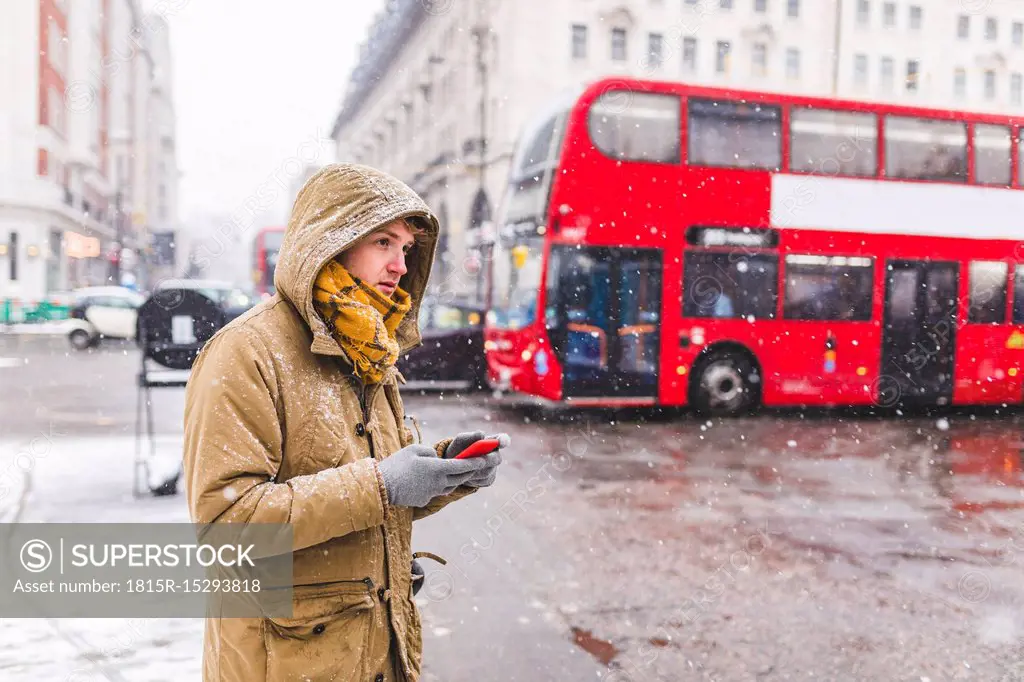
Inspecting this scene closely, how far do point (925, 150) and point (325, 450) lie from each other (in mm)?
12881

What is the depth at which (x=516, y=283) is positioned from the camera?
1246cm

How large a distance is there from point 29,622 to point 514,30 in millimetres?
32327

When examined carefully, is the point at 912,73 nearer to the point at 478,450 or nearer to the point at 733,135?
the point at 733,135

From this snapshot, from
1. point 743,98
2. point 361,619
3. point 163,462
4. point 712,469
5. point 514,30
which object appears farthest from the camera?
point 514,30

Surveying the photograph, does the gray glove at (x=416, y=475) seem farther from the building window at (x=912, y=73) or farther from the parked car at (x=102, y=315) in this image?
the building window at (x=912, y=73)

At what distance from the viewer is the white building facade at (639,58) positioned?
113 feet

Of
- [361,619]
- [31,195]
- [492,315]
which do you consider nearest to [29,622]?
[361,619]

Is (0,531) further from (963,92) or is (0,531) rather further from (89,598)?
(963,92)

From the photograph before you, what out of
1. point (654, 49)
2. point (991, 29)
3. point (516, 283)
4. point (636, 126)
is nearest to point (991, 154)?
point (636, 126)

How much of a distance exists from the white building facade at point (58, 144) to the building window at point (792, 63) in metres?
32.9

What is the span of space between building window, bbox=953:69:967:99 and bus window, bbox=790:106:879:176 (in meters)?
35.5

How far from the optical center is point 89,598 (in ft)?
10.5

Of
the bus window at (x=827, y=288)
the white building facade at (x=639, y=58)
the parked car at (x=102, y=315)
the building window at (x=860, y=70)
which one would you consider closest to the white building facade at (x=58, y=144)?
the parked car at (x=102, y=315)

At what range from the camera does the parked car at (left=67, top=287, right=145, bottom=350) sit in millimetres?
25609
